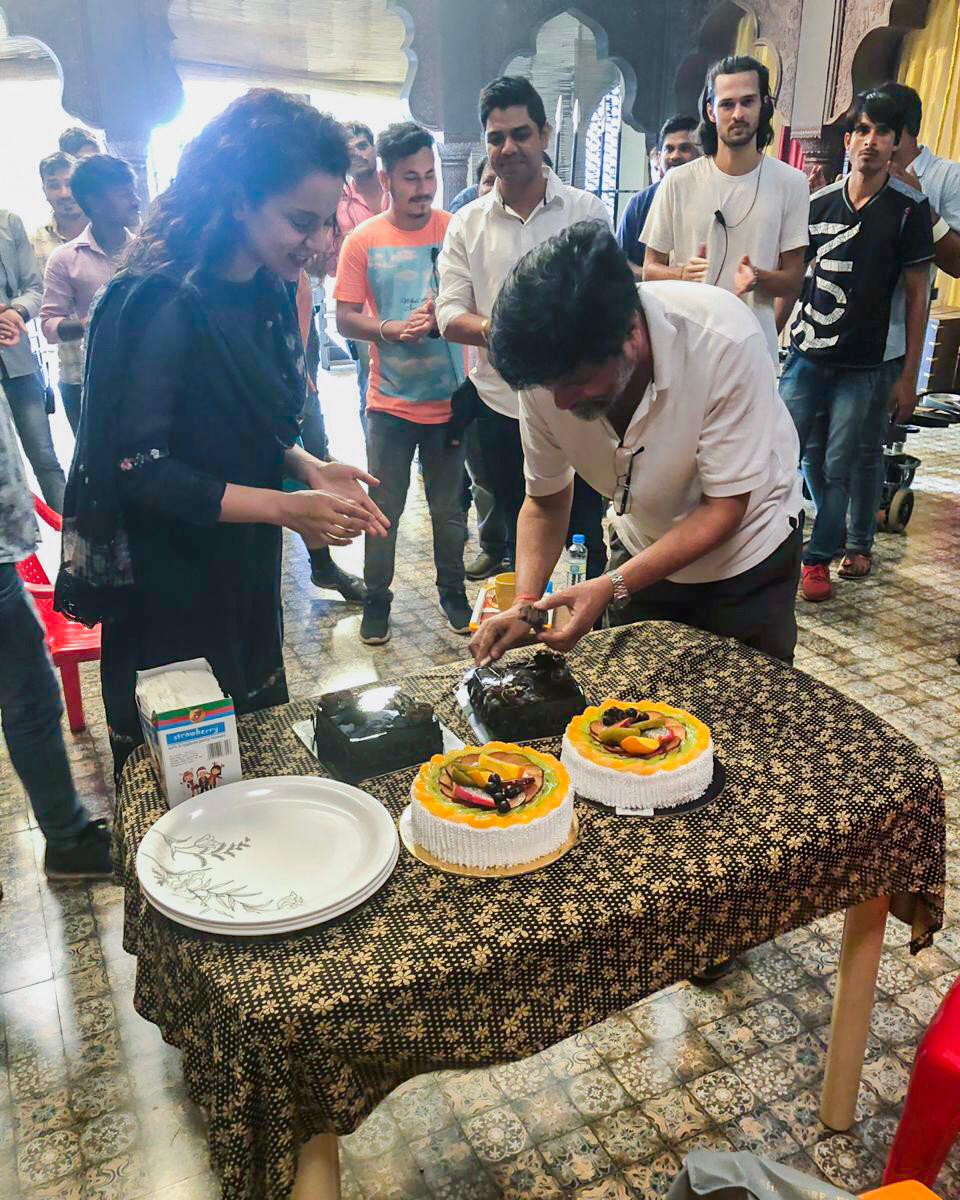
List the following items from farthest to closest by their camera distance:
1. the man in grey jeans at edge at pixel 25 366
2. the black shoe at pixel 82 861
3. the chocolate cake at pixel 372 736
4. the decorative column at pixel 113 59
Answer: the decorative column at pixel 113 59 < the man in grey jeans at edge at pixel 25 366 < the black shoe at pixel 82 861 < the chocolate cake at pixel 372 736

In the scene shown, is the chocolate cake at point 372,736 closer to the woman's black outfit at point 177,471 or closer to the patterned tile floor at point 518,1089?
the woman's black outfit at point 177,471

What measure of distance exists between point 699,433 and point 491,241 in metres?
1.67

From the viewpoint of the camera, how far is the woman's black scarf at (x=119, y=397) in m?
1.61

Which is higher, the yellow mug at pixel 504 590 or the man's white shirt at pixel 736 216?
the man's white shirt at pixel 736 216

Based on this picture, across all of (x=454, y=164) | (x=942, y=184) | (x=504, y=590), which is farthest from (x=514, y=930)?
(x=942, y=184)

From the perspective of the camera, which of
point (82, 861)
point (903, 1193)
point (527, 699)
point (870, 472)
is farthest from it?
point (870, 472)

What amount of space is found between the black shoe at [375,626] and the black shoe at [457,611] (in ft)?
0.79

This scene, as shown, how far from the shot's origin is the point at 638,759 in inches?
52.4

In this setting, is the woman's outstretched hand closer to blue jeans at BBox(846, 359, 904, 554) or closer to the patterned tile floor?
the patterned tile floor

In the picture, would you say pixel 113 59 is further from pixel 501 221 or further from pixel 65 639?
pixel 65 639

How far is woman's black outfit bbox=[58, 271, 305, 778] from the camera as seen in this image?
1616 millimetres

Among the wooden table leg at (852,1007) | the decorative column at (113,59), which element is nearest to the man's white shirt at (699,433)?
the wooden table leg at (852,1007)

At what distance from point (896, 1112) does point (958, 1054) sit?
20.2 inches

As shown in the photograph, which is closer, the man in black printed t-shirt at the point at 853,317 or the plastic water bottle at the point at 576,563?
the plastic water bottle at the point at 576,563
